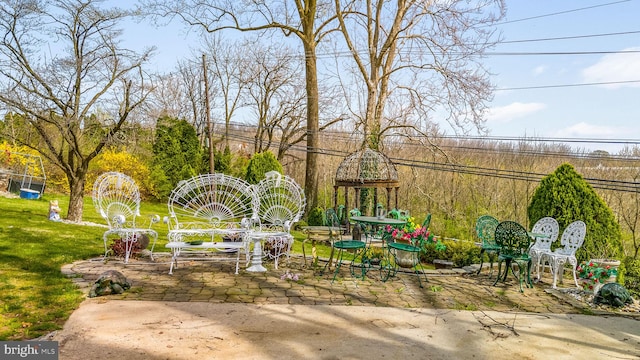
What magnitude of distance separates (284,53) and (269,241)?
14.2 metres

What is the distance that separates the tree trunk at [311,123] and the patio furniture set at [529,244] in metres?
7.36

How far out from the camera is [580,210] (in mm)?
7172

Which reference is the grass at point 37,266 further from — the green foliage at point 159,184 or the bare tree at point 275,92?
the bare tree at point 275,92

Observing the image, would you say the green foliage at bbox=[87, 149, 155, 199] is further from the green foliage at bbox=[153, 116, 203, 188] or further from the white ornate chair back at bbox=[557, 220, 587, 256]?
the white ornate chair back at bbox=[557, 220, 587, 256]

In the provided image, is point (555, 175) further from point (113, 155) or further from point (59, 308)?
point (113, 155)

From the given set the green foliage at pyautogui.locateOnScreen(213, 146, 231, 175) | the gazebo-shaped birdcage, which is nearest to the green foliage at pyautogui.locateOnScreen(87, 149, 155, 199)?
the green foliage at pyautogui.locateOnScreen(213, 146, 231, 175)

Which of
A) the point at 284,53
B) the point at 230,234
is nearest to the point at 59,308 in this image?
the point at 230,234

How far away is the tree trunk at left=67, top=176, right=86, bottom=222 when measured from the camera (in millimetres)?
9414

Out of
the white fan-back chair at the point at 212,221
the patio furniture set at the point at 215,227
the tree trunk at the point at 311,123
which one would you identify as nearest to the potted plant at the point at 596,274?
the patio furniture set at the point at 215,227

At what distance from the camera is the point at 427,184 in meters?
13.2

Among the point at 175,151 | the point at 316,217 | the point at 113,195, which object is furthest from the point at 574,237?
the point at 175,151

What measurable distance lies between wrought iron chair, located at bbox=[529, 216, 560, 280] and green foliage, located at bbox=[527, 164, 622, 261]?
0.44 m

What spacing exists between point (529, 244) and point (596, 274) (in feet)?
2.94

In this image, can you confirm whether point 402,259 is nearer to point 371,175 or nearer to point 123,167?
point 371,175
